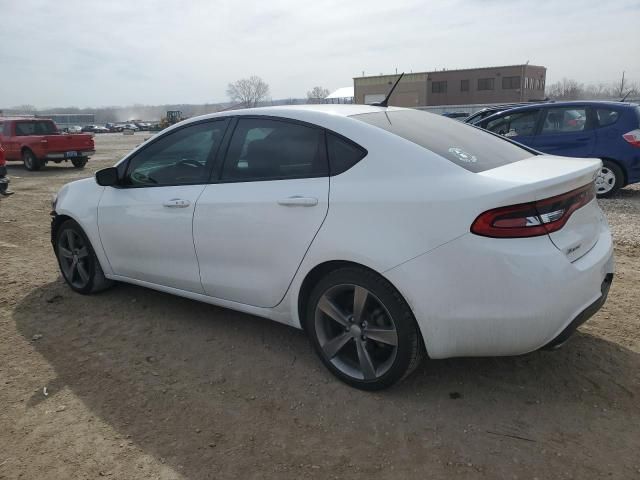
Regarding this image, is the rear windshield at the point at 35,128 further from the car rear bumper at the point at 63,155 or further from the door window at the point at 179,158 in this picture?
the door window at the point at 179,158

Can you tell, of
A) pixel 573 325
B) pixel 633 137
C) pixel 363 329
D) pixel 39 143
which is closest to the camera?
pixel 573 325

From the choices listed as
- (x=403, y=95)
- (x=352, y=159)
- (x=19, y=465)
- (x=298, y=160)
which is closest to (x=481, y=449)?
(x=352, y=159)

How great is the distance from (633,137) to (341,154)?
678 cm

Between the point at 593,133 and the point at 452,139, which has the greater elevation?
the point at 452,139

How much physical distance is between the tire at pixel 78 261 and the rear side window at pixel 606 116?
7.49m

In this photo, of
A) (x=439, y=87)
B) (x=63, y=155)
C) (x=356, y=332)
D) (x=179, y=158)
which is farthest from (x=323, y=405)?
(x=439, y=87)

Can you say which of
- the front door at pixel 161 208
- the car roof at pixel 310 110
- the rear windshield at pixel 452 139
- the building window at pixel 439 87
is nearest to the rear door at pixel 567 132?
the rear windshield at pixel 452 139

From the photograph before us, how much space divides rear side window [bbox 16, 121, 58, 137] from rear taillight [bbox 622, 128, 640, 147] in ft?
54.5

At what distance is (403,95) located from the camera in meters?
71.5

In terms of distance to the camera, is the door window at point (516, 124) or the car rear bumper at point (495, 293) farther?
the door window at point (516, 124)

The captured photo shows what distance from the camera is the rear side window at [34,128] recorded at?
16750 mm

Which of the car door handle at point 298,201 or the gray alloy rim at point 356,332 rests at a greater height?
the car door handle at point 298,201

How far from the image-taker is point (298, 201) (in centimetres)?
295

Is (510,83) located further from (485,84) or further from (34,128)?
(34,128)
